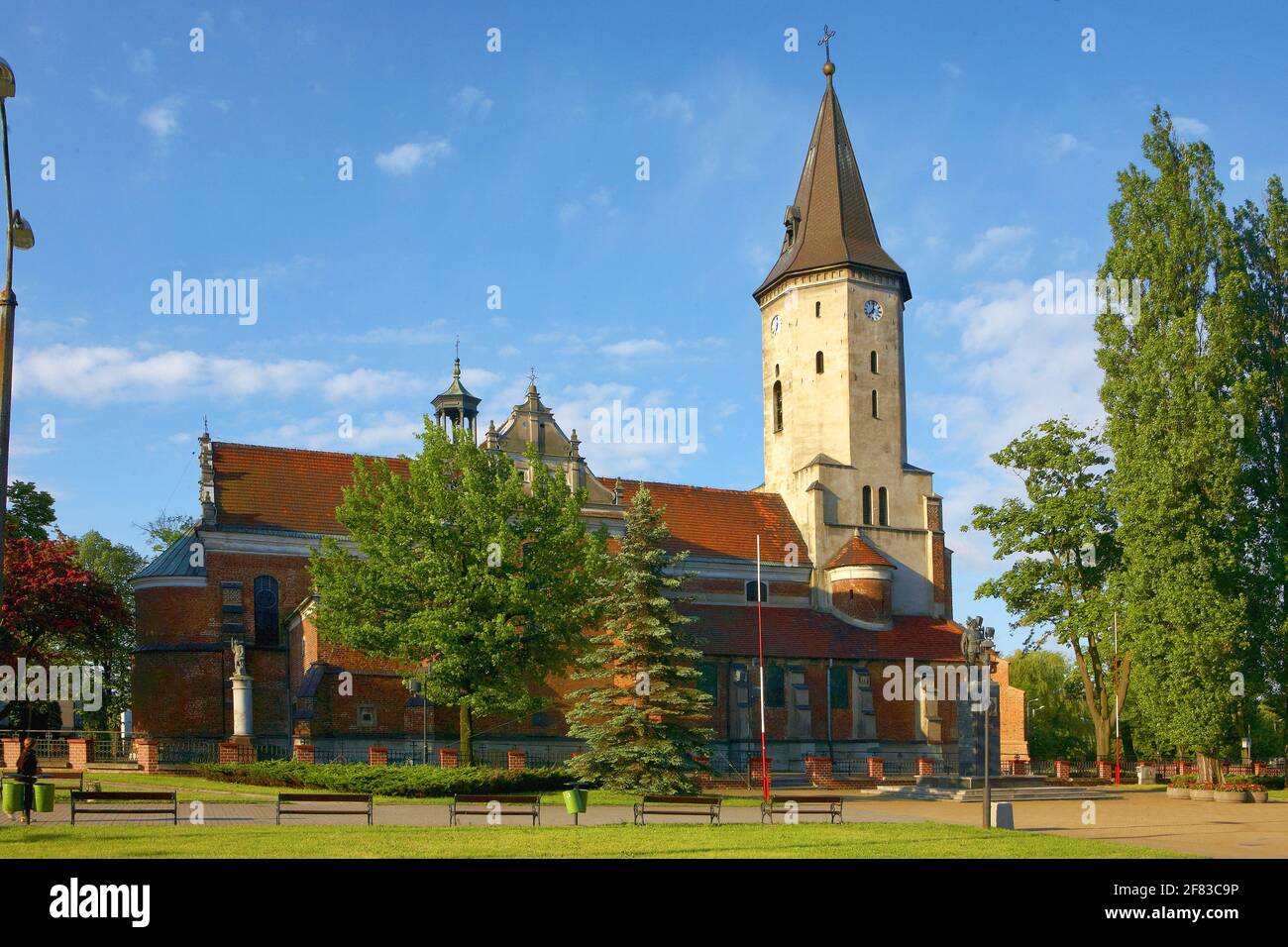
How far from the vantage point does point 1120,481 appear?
42.0 m

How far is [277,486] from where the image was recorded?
155 ft

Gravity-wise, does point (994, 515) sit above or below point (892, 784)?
above

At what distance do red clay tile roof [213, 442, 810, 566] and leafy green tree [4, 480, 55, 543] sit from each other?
28.4ft

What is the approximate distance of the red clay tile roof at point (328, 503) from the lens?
4603 cm

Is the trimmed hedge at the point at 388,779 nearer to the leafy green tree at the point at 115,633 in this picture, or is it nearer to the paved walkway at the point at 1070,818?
the paved walkway at the point at 1070,818

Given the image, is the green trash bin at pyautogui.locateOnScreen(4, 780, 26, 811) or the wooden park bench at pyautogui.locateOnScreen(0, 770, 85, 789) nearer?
the green trash bin at pyautogui.locateOnScreen(4, 780, 26, 811)

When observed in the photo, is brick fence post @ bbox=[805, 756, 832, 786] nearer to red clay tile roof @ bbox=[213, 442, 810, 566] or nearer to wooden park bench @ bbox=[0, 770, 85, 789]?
red clay tile roof @ bbox=[213, 442, 810, 566]

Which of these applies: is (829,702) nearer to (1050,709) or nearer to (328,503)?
(328,503)

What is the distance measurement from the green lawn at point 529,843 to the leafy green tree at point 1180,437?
57.9 ft

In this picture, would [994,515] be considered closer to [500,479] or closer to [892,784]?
[892,784]

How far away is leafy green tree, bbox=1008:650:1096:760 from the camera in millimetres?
68000

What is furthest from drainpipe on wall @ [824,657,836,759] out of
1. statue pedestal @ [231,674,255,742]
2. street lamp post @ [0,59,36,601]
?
street lamp post @ [0,59,36,601]
